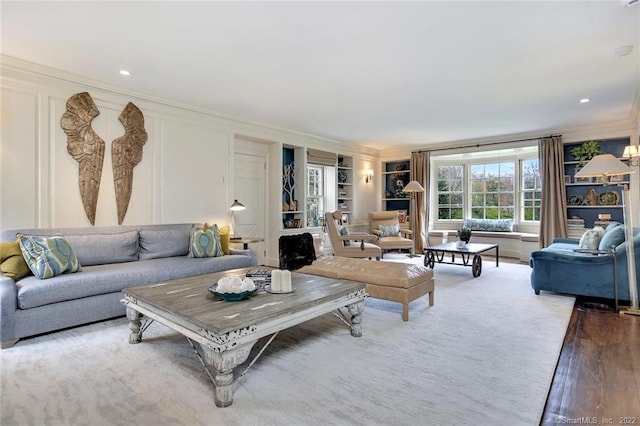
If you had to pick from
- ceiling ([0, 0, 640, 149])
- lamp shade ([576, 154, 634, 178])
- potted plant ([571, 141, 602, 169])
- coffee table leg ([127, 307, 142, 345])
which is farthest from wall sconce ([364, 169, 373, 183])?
coffee table leg ([127, 307, 142, 345])

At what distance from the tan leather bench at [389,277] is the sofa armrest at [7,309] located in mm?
2686

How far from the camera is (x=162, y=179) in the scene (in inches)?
180

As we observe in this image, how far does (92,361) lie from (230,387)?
1.23 m

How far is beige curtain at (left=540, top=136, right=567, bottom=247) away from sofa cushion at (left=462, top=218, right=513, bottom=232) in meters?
1.04

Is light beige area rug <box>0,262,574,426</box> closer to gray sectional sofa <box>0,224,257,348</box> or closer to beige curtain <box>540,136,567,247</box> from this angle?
gray sectional sofa <box>0,224,257,348</box>

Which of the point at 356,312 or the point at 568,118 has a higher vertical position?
the point at 568,118

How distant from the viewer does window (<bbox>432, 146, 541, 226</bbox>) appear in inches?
292

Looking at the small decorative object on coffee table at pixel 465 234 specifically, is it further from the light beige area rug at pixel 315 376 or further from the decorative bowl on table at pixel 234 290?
the decorative bowl on table at pixel 234 290

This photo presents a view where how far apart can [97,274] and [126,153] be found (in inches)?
68.2

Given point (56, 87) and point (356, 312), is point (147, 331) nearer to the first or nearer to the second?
point (356, 312)

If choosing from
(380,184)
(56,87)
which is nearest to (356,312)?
(56,87)

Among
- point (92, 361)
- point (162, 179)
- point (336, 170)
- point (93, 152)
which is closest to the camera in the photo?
point (92, 361)

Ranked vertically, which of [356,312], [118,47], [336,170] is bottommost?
[356,312]

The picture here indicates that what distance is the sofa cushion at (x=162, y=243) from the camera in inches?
159
